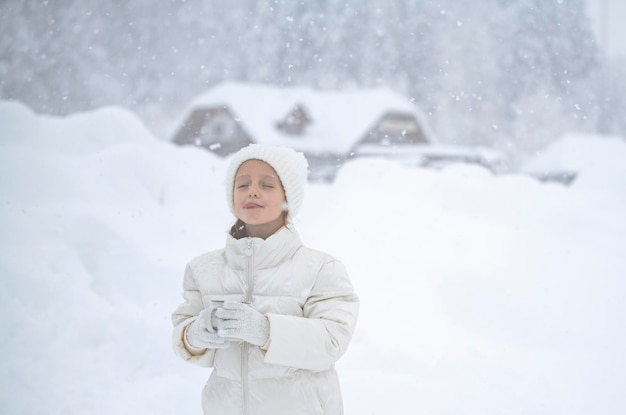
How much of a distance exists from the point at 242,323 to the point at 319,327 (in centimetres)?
20

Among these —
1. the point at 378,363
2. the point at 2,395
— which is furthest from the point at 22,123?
the point at 378,363

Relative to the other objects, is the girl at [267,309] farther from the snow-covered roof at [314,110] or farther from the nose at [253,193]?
the snow-covered roof at [314,110]

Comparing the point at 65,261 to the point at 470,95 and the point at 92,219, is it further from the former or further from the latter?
the point at 470,95

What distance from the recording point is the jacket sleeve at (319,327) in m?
1.34

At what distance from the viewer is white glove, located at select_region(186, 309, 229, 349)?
1.35 metres

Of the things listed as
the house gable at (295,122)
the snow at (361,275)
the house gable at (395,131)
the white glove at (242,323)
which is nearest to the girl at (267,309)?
the white glove at (242,323)

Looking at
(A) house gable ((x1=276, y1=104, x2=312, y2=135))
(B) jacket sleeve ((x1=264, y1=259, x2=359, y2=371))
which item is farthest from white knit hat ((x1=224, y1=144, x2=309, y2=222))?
(A) house gable ((x1=276, y1=104, x2=312, y2=135))

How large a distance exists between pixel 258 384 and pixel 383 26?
42.2 feet

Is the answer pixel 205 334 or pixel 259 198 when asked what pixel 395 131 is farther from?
pixel 205 334

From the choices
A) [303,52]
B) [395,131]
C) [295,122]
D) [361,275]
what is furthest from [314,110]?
[361,275]

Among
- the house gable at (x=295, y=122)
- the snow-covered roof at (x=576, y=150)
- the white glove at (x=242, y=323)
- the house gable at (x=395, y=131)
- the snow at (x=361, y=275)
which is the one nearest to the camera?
the white glove at (x=242, y=323)

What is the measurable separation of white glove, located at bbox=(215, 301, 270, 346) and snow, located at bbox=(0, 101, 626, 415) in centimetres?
145

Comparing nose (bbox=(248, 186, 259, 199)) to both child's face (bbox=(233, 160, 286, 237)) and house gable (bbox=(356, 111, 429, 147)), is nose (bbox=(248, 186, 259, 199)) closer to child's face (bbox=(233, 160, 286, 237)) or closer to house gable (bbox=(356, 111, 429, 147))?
child's face (bbox=(233, 160, 286, 237))

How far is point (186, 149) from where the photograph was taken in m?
6.49
